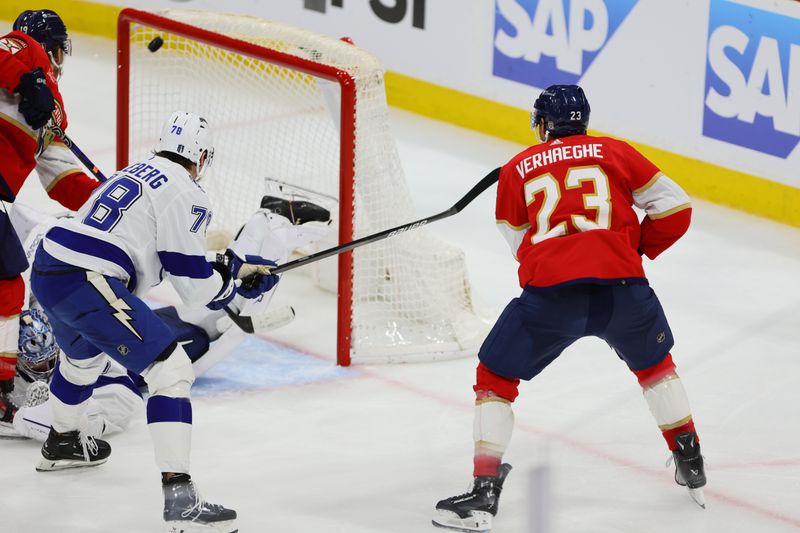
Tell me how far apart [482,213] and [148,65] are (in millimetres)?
1587

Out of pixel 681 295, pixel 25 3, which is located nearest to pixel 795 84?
pixel 681 295

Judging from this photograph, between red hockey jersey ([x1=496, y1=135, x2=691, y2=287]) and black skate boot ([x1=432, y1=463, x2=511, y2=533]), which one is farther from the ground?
red hockey jersey ([x1=496, y1=135, x2=691, y2=287])

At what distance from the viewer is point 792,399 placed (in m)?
5.04

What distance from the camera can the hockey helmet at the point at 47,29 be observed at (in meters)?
4.91

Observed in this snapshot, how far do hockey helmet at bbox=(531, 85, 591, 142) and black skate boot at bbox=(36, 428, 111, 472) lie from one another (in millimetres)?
1572

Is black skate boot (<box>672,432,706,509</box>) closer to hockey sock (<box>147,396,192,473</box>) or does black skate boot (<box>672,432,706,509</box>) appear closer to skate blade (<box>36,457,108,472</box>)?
hockey sock (<box>147,396,192,473</box>)

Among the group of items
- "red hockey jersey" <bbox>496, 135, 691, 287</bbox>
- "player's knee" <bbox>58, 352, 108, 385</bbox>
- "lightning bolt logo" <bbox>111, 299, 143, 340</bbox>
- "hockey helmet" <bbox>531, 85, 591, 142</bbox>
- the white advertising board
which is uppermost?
the white advertising board

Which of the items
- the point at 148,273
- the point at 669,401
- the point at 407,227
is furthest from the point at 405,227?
the point at 669,401

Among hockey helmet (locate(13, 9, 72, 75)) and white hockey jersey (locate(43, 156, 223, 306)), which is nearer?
white hockey jersey (locate(43, 156, 223, 306))

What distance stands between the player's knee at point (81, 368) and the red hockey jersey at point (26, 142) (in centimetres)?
69

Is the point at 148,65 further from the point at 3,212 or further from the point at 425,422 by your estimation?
the point at 425,422

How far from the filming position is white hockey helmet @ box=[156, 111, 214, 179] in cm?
407

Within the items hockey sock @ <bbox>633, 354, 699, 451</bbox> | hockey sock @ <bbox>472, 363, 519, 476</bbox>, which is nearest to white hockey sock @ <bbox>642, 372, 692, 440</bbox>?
hockey sock @ <bbox>633, 354, 699, 451</bbox>

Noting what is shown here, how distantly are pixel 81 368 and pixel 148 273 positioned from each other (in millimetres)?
368
